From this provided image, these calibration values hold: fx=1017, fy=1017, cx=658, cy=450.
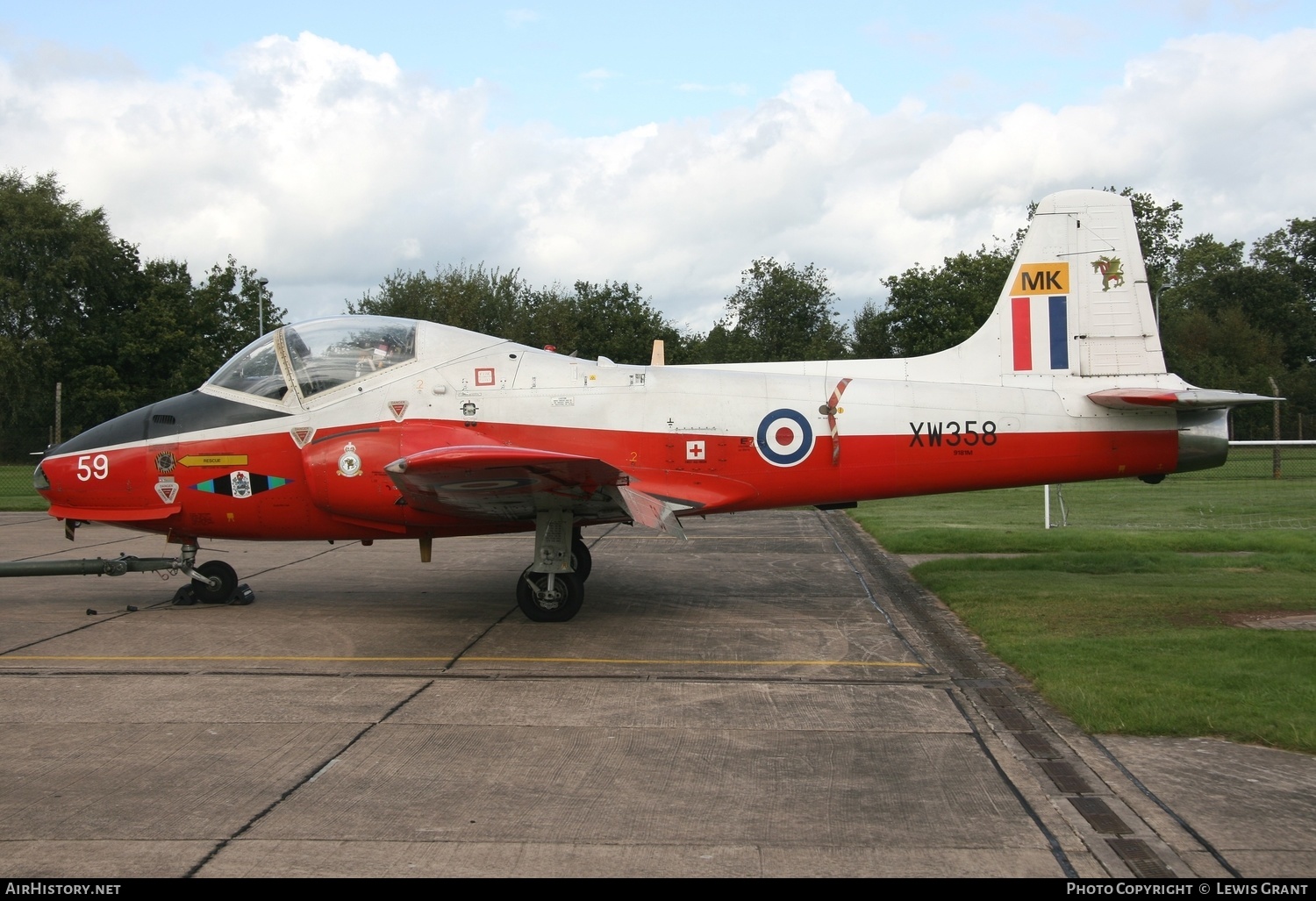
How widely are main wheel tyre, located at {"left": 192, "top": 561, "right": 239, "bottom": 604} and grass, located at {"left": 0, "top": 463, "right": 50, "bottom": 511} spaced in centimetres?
824

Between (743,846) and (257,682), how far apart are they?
465 centimetres

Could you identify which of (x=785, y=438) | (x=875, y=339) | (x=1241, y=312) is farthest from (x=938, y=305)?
(x=785, y=438)

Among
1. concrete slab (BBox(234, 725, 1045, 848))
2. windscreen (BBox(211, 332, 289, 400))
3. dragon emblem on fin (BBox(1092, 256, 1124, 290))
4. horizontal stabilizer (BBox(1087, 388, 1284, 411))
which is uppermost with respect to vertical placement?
dragon emblem on fin (BBox(1092, 256, 1124, 290))

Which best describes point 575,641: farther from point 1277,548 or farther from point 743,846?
point 1277,548

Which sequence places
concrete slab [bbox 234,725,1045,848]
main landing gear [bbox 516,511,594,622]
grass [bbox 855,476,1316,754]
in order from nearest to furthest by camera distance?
concrete slab [bbox 234,725,1045,848], grass [bbox 855,476,1316,754], main landing gear [bbox 516,511,594,622]

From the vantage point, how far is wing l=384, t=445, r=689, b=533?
28.3 feet

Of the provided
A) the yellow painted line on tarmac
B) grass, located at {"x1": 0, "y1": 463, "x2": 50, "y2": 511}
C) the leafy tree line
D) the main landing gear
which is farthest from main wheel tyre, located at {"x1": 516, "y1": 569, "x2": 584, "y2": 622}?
the leafy tree line

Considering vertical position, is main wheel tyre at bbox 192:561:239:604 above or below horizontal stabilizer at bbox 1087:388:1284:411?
below

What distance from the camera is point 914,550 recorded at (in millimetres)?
15578

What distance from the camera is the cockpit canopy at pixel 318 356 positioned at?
411 inches

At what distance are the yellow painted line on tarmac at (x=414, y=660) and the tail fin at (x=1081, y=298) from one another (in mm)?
4319

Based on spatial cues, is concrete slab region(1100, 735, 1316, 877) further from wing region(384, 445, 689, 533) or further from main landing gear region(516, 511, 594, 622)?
main landing gear region(516, 511, 594, 622)

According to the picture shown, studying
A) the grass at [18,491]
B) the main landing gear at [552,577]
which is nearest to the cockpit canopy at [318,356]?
the main landing gear at [552,577]

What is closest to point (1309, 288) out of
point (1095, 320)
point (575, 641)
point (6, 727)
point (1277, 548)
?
point (1277, 548)
